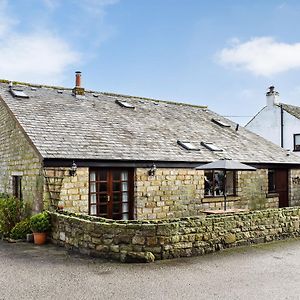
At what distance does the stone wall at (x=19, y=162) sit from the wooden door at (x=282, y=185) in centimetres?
1128

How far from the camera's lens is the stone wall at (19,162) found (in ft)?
40.0

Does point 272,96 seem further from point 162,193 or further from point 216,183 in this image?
point 162,193

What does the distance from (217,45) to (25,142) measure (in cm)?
715

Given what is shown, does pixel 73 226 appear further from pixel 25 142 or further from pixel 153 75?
pixel 153 75

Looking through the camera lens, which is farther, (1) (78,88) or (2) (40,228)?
(1) (78,88)

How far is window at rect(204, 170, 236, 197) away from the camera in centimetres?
1574

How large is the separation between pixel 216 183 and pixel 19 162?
25.5 ft

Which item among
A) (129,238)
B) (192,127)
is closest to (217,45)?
(192,127)

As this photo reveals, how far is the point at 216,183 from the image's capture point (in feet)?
53.0

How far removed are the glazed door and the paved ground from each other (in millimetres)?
3529

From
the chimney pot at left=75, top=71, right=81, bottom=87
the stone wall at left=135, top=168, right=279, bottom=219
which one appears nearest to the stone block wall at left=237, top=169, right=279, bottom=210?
the stone wall at left=135, top=168, right=279, bottom=219

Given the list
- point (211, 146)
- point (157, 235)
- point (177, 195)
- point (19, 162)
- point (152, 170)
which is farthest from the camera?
point (211, 146)

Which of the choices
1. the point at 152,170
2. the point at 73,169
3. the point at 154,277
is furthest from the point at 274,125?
the point at 154,277

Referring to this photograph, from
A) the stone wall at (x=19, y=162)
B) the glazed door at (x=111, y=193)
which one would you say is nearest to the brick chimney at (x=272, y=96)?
the glazed door at (x=111, y=193)
